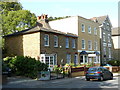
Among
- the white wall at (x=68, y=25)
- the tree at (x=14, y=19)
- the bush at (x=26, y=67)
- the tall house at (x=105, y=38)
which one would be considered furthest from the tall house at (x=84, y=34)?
the bush at (x=26, y=67)

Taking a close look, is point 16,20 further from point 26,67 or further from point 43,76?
point 43,76

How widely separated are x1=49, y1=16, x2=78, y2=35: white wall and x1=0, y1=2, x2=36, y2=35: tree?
4.55m

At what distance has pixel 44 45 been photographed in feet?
83.1

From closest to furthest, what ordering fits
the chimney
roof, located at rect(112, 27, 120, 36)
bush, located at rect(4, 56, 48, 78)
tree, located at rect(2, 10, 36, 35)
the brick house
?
bush, located at rect(4, 56, 48, 78)
the brick house
tree, located at rect(2, 10, 36, 35)
the chimney
roof, located at rect(112, 27, 120, 36)

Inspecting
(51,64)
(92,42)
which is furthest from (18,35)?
(92,42)

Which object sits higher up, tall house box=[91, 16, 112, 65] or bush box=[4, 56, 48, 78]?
tall house box=[91, 16, 112, 65]

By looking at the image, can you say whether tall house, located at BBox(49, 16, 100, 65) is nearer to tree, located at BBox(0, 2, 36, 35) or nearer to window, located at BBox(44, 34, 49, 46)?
→ tree, located at BBox(0, 2, 36, 35)

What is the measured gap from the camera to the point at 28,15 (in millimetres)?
34594

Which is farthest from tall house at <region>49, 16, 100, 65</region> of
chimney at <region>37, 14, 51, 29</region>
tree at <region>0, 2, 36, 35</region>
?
tree at <region>0, 2, 36, 35</region>

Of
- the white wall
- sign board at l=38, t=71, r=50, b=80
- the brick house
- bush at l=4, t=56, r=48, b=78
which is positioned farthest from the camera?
the white wall

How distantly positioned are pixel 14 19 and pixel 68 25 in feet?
33.9

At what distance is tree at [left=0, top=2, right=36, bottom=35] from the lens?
33031 mm

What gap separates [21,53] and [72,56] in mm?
8768

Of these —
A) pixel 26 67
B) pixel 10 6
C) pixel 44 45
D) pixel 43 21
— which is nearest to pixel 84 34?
pixel 43 21
